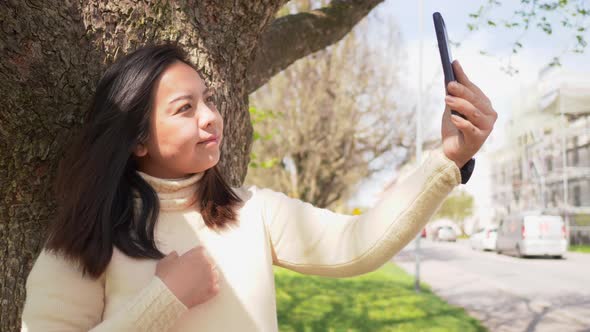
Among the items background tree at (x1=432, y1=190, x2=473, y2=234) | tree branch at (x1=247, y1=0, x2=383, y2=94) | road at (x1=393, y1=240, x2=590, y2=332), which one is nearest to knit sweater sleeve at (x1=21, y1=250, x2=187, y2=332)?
tree branch at (x1=247, y1=0, x2=383, y2=94)

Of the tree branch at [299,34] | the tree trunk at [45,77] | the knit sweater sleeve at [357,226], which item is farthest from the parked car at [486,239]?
the knit sweater sleeve at [357,226]

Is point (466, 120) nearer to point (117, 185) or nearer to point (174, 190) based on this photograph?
point (174, 190)

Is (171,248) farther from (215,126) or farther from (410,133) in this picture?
(410,133)

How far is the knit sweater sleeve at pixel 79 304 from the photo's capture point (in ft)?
5.09

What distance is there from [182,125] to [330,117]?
17935 mm

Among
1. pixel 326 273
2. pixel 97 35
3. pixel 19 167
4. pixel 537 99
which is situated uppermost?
pixel 537 99

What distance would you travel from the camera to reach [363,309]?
8695mm

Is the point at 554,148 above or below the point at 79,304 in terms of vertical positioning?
above

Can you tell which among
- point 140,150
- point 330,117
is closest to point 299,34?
point 140,150

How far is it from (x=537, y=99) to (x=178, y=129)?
144 ft

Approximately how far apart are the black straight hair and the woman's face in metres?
0.03

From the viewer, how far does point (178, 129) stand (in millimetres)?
1780

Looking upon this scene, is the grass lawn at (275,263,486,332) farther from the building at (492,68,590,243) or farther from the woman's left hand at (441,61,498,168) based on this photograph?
the building at (492,68,590,243)

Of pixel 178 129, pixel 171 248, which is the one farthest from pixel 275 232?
pixel 178 129
